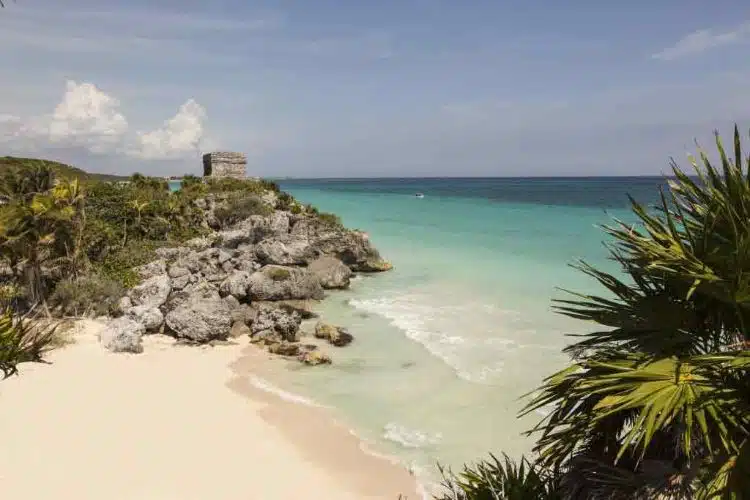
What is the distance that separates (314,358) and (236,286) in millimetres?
7819

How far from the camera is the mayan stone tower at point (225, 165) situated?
158 feet

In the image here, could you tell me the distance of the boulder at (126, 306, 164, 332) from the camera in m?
16.7

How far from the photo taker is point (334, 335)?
16.5 m

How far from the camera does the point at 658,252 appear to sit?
13.0 ft

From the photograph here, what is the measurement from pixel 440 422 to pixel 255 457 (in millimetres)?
4116

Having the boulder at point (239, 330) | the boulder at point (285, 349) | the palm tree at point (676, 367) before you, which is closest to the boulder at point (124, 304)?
the boulder at point (239, 330)

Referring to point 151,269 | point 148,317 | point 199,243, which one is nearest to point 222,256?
point 151,269

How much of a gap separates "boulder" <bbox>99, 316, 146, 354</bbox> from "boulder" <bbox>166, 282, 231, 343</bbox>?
1224 mm

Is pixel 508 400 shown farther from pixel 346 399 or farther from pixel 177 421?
pixel 177 421

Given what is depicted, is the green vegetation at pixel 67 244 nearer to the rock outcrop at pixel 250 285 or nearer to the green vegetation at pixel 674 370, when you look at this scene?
the rock outcrop at pixel 250 285

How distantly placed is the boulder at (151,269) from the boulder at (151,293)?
2473 mm

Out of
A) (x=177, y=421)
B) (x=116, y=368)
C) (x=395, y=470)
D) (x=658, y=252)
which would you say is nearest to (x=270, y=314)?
(x=116, y=368)

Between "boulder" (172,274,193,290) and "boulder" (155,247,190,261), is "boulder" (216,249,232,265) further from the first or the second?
"boulder" (172,274,193,290)

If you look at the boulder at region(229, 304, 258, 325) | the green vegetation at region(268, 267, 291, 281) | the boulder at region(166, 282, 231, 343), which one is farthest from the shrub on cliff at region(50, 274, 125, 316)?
the green vegetation at region(268, 267, 291, 281)
